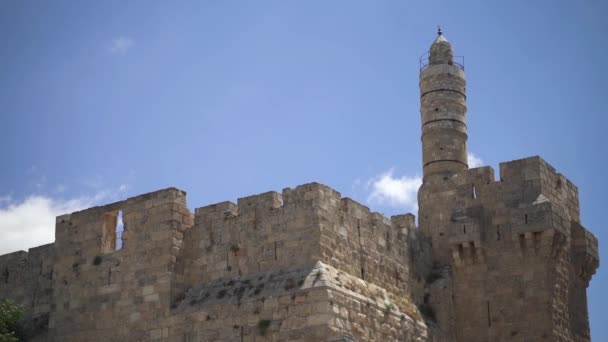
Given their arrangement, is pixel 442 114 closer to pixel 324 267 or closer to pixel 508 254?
pixel 508 254

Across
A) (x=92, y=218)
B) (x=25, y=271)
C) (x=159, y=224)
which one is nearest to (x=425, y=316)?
(x=159, y=224)

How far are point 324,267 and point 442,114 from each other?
26.0 feet

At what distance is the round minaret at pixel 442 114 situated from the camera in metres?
28.4

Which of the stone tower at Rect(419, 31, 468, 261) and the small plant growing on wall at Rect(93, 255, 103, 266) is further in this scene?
the stone tower at Rect(419, 31, 468, 261)

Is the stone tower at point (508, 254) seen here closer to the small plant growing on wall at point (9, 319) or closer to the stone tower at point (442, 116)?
the stone tower at point (442, 116)

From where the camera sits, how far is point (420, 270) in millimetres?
26219

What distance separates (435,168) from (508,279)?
3952 mm

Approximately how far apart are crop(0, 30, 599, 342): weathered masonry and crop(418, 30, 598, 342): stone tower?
3 cm

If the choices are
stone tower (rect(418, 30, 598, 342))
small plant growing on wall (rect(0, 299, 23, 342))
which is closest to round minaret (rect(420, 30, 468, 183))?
stone tower (rect(418, 30, 598, 342))

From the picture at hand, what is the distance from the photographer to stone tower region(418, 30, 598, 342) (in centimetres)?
2522

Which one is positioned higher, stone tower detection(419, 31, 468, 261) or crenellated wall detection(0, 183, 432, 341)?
stone tower detection(419, 31, 468, 261)

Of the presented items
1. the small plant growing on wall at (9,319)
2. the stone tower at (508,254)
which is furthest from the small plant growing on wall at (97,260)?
the stone tower at (508,254)

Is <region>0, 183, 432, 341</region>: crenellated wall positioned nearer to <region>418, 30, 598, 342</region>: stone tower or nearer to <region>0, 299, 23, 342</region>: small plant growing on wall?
<region>0, 299, 23, 342</region>: small plant growing on wall

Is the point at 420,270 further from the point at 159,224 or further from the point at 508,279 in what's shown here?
the point at 159,224
